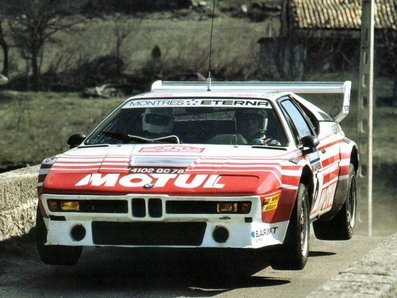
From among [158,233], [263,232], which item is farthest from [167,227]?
[263,232]

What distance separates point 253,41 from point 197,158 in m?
63.4

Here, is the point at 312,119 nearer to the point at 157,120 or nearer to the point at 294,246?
the point at 157,120

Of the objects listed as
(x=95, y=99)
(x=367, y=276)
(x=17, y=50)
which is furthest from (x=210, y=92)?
(x=17, y=50)

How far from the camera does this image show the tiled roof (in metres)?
64.7

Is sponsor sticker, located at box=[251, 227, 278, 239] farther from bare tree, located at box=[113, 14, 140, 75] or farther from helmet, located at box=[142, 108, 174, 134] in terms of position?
bare tree, located at box=[113, 14, 140, 75]

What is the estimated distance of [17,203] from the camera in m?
11.2

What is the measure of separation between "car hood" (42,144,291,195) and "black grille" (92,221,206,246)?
0.77 feet

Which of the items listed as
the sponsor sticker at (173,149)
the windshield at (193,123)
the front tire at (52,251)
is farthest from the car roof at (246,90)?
the front tire at (52,251)

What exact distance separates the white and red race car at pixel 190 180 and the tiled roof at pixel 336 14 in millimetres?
53367

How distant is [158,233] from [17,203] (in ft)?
9.07

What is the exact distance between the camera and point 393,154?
4772cm

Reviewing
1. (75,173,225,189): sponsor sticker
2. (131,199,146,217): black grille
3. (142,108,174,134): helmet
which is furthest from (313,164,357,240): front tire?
(131,199,146,217): black grille

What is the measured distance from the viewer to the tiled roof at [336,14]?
64688 millimetres

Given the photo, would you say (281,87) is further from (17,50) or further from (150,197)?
(17,50)
